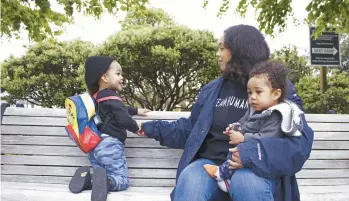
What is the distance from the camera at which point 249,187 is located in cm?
224

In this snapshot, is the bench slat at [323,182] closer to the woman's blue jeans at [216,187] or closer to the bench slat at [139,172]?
the bench slat at [139,172]

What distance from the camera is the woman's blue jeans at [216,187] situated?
224cm

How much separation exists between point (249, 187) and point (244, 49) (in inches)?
31.9

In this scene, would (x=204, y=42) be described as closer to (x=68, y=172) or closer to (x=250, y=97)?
(x=68, y=172)

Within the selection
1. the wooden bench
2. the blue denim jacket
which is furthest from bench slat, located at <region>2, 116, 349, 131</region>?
the blue denim jacket

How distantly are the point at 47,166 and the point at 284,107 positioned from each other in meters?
1.96

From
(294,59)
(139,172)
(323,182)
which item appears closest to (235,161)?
(139,172)

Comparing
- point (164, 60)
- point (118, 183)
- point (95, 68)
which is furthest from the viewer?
point (164, 60)

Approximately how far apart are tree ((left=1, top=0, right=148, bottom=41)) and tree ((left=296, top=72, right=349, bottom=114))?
450cm

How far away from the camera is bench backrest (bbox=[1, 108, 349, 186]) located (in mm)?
3469

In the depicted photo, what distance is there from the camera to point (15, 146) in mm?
3531

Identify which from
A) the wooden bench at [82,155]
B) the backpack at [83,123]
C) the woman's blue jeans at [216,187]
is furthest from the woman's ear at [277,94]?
the backpack at [83,123]

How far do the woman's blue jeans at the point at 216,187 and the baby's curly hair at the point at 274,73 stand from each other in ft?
1.53

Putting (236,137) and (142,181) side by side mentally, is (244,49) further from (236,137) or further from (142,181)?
(142,181)
